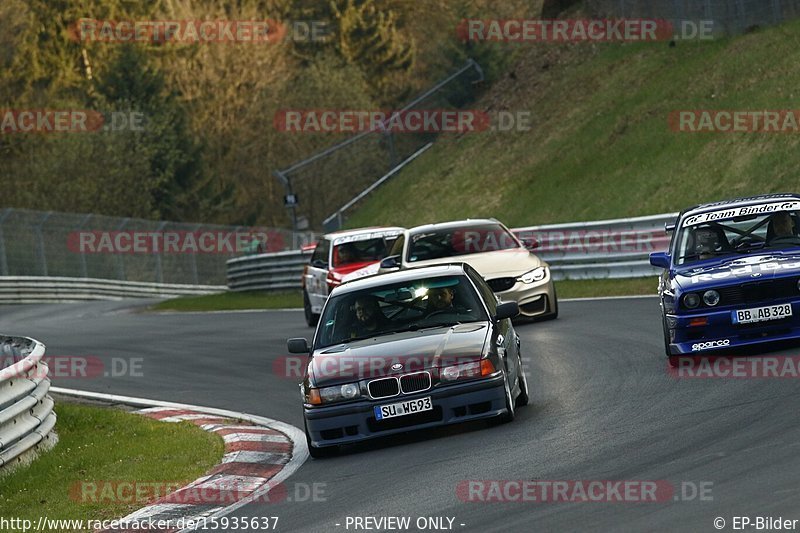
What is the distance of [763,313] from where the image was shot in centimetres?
1222

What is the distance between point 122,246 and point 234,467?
34.8 meters

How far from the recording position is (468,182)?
44938 mm

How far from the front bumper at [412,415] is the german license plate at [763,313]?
2735 mm

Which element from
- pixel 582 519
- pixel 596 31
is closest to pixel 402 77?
pixel 596 31

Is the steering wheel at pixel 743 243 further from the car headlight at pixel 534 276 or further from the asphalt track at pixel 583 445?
the car headlight at pixel 534 276

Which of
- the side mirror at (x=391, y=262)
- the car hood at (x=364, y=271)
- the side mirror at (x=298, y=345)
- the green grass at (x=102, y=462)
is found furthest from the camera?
the car hood at (x=364, y=271)

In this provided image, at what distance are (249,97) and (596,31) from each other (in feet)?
86.6

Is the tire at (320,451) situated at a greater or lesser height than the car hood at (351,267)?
greater

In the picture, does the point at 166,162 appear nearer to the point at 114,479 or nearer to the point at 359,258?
the point at 359,258

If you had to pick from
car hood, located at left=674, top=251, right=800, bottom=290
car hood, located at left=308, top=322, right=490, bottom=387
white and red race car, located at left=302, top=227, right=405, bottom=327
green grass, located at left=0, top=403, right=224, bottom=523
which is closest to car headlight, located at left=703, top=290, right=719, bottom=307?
car hood, located at left=674, top=251, right=800, bottom=290

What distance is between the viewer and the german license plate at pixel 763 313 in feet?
40.0

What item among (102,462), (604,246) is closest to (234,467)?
(102,462)

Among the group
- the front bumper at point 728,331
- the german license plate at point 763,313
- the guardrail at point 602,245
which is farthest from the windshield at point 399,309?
the guardrail at point 602,245

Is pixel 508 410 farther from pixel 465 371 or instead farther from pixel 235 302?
pixel 235 302
